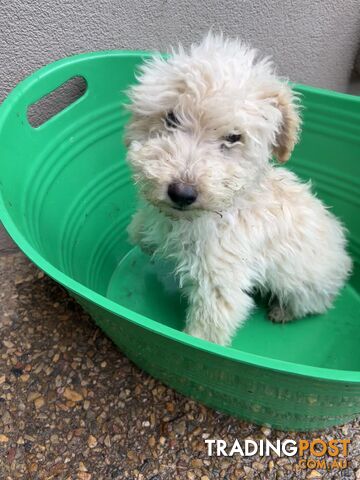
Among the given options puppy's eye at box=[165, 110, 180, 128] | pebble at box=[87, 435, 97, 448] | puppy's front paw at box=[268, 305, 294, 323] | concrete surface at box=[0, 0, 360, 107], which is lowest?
pebble at box=[87, 435, 97, 448]

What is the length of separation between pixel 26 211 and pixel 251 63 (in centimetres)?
112

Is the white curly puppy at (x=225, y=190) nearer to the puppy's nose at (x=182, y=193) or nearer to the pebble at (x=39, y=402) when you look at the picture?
the puppy's nose at (x=182, y=193)

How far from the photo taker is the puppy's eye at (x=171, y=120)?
162cm

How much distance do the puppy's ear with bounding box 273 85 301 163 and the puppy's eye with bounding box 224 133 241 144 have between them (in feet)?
0.74

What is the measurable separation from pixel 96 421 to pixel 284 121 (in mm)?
1625

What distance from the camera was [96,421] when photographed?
2.20 metres

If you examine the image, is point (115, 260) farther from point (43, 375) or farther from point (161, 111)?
point (161, 111)

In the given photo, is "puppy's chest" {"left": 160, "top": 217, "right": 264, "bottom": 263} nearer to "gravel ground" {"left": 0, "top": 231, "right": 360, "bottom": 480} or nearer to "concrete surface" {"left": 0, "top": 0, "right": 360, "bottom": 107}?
"gravel ground" {"left": 0, "top": 231, "right": 360, "bottom": 480}

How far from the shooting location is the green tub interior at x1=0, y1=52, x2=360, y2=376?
84.7 inches

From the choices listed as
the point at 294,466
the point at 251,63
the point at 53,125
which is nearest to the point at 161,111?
the point at 251,63

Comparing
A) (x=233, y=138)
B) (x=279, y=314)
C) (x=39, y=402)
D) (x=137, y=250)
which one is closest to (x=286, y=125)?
(x=233, y=138)

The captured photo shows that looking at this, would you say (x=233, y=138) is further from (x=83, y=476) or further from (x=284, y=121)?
(x=83, y=476)

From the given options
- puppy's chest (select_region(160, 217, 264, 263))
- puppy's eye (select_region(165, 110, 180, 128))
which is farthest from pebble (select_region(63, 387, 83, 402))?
puppy's eye (select_region(165, 110, 180, 128))

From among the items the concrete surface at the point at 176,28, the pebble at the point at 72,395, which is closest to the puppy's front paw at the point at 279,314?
the pebble at the point at 72,395
